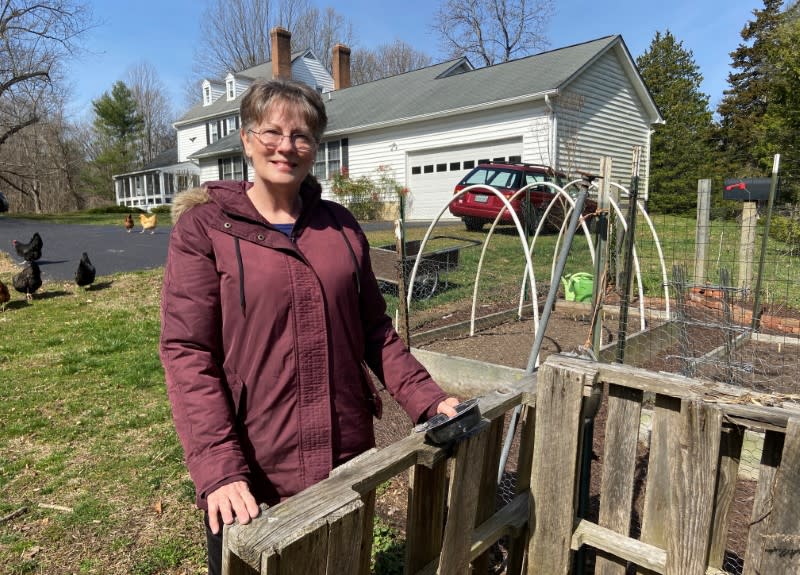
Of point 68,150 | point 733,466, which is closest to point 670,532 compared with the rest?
point 733,466

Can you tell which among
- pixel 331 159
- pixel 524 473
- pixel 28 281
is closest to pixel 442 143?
pixel 331 159

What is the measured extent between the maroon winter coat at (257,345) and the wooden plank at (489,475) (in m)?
0.47

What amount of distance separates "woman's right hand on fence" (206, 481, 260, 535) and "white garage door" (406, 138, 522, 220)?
613 inches

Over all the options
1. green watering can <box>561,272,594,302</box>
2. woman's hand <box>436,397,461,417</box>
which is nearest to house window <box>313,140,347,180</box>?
green watering can <box>561,272,594,302</box>

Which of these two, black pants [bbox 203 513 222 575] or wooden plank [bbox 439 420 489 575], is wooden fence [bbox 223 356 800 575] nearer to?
wooden plank [bbox 439 420 489 575]

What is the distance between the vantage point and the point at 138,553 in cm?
269

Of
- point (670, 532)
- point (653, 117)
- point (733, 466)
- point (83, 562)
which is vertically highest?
point (653, 117)

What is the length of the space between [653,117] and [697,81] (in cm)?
956

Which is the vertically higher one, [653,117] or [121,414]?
[653,117]

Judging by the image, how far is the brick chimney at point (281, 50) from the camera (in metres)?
26.1

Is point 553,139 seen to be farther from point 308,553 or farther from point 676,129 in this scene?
point 308,553

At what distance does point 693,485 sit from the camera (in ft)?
5.65

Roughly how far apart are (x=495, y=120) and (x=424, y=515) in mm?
15856

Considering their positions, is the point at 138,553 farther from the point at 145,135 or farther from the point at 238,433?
the point at 145,135
